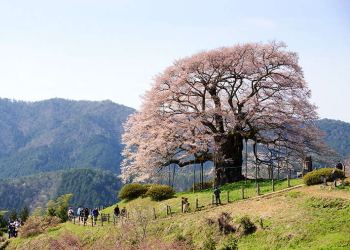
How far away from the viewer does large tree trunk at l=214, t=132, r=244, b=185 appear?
38.4 meters

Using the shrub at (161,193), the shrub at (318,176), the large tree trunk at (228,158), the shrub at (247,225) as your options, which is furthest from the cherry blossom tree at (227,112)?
the shrub at (247,225)

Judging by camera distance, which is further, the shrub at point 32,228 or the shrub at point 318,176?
the shrub at point 32,228

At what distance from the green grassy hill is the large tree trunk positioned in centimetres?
555

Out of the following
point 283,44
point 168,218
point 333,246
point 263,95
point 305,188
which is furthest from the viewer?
point 263,95

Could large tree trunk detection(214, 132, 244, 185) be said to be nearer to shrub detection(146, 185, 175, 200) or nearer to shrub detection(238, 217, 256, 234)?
shrub detection(146, 185, 175, 200)

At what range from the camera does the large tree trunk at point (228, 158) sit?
3841cm

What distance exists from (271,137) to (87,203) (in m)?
167

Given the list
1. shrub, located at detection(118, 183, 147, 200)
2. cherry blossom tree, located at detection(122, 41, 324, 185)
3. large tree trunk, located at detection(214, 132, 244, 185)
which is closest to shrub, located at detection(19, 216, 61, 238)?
shrub, located at detection(118, 183, 147, 200)

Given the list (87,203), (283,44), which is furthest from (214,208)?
(87,203)

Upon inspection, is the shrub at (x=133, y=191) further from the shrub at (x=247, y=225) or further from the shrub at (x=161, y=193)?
the shrub at (x=247, y=225)

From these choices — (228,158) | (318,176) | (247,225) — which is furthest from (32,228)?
(318,176)

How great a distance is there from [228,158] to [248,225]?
1708 cm

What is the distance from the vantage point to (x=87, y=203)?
193 meters

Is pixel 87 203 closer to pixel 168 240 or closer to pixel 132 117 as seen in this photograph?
Result: pixel 132 117
